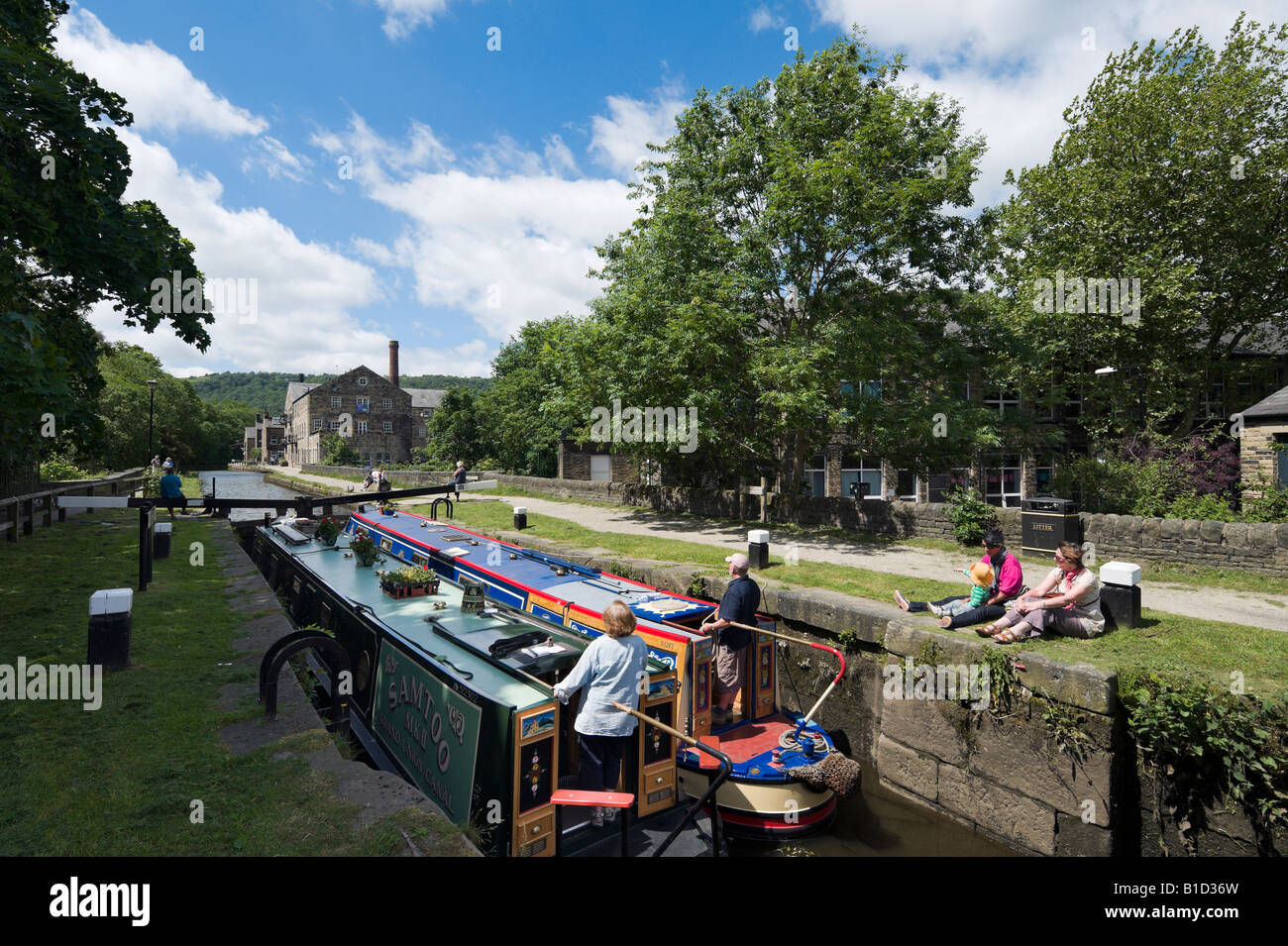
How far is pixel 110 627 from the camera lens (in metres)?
5.46

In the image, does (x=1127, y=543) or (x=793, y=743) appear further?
(x=1127, y=543)

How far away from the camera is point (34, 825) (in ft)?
10.6

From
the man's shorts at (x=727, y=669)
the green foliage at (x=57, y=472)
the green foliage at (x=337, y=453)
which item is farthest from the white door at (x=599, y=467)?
the green foliage at (x=337, y=453)

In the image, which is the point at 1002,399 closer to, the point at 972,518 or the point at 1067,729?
the point at 972,518

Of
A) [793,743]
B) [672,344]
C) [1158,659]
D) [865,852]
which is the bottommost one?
[865,852]

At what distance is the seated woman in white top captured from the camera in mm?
6094

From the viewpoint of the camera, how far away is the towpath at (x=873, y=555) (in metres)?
7.50

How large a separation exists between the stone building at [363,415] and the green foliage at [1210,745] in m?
58.2

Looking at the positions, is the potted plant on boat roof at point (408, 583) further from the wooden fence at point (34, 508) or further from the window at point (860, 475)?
the window at point (860, 475)

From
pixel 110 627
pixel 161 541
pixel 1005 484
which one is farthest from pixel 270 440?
pixel 110 627
